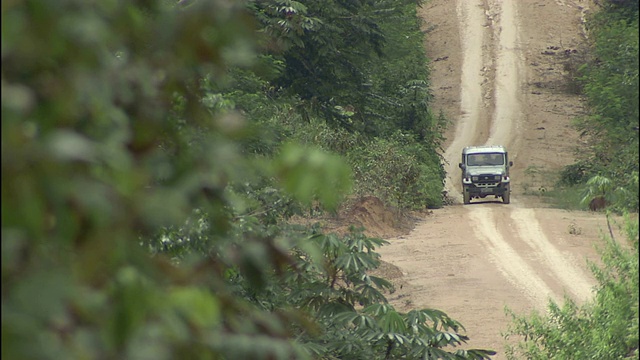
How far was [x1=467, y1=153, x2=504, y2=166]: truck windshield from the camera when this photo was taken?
30484 millimetres

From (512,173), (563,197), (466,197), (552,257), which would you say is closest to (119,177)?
(552,257)

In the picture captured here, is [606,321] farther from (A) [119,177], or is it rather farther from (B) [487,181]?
(B) [487,181]

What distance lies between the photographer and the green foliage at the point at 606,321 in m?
4.97

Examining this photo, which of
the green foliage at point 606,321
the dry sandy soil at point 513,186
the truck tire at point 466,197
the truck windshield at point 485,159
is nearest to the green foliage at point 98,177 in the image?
the green foliage at point 606,321

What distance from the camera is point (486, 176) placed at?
A: 29562mm

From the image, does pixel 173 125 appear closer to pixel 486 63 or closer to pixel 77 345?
pixel 77 345

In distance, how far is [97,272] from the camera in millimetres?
1311

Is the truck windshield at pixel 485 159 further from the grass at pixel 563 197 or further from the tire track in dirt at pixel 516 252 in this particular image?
the grass at pixel 563 197

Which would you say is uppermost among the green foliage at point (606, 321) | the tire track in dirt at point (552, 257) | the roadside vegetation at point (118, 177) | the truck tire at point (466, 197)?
the roadside vegetation at point (118, 177)

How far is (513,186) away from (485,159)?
5.75m

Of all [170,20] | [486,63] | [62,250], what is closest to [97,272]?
[62,250]

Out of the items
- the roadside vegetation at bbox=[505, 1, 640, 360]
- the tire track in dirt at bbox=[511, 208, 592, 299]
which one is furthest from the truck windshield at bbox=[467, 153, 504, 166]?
the roadside vegetation at bbox=[505, 1, 640, 360]

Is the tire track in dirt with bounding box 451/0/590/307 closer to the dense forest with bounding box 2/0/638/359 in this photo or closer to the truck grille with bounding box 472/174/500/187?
the truck grille with bounding box 472/174/500/187

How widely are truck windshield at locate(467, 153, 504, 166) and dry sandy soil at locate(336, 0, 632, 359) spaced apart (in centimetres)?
138
